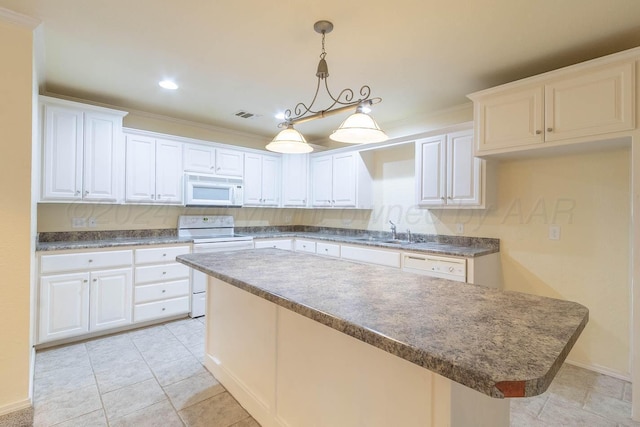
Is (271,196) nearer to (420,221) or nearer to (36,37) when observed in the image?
(420,221)

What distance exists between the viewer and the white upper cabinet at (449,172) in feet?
9.92

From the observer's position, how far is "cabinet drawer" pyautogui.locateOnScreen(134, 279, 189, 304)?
10.8ft

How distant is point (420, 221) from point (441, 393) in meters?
3.02

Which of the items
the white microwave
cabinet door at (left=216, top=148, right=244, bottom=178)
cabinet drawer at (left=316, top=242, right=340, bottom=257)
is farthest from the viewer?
cabinet door at (left=216, top=148, right=244, bottom=178)

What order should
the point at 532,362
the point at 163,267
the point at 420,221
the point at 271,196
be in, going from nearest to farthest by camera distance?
the point at 532,362 → the point at 163,267 → the point at 420,221 → the point at 271,196

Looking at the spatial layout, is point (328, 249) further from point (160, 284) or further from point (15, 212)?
point (15, 212)

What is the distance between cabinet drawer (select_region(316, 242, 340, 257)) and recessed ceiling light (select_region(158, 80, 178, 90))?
2502mm

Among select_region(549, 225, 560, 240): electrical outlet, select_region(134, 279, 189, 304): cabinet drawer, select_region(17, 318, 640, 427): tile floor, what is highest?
select_region(549, 225, 560, 240): electrical outlet

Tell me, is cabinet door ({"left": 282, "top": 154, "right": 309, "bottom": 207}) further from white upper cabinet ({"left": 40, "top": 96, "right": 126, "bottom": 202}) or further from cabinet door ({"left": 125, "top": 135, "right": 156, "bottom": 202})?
white upper cabinet ({"left": 40, "top": 96, "right": 126, "bottom": 202})

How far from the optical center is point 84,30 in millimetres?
2088

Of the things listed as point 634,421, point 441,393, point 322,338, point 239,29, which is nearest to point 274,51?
point 239,29

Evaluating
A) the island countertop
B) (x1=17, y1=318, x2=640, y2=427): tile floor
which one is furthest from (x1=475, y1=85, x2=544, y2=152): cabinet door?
(x1=17, y1=318, x2=640, y2=427): tile floor

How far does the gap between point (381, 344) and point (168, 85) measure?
3110 millimetres

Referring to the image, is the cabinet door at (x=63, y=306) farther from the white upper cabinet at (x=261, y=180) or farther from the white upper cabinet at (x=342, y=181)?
the white upper cabinet at (x=342, y=181)
